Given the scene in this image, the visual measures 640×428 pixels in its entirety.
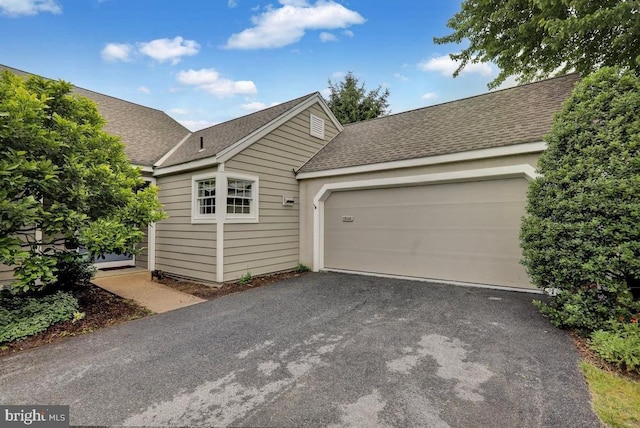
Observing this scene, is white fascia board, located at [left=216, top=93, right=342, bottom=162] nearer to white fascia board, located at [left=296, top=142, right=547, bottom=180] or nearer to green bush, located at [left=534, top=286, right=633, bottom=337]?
white fascia board, located at [left=296, top=142, right=547, bottom=180]

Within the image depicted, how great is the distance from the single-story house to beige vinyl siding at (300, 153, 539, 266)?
0.02 meters

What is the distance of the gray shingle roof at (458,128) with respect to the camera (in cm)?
588

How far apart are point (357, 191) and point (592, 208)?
476 cm

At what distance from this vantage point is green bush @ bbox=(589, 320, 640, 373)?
2805mm

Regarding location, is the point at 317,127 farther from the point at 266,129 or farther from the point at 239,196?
the point at 239,196

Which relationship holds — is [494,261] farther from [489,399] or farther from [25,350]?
[25,350]

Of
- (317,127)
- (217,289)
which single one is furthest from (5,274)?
(317,127)

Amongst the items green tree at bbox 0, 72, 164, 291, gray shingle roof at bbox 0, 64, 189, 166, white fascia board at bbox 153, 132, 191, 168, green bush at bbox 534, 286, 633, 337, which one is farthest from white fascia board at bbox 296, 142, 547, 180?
gray shingle roof at bbox 0, 64, 189, 166

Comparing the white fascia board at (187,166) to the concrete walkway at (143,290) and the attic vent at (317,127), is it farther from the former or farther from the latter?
the attic vent at (317,127)

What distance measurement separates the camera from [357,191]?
7.58 meters

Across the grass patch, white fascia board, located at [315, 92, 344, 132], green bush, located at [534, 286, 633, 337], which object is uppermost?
white fascia board, located at [315, 92, 344, 132]

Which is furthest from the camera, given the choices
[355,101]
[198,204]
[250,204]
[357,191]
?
[355,101]

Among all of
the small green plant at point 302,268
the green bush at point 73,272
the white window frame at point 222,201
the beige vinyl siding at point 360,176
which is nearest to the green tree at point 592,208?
the beige vinyl siding at point 360,176

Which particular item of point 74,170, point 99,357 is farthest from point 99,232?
point 99,357
